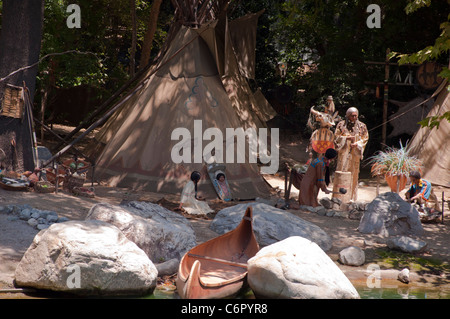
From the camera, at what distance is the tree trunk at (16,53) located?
11.3 m

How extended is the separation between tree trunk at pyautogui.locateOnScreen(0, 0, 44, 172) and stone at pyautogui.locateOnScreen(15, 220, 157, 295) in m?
4.79

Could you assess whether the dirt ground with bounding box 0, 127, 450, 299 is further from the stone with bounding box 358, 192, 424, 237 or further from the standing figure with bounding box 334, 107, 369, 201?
the standing figure with bounding box 334, 107, 369, 201

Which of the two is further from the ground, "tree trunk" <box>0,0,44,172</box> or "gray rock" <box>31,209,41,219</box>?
"tree trunk" <box>0,0,44,172</box>

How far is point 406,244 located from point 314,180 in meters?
2.77

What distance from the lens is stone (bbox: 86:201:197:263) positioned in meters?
8.20

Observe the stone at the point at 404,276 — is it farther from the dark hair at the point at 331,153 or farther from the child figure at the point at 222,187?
the child figure at the point at 222,187

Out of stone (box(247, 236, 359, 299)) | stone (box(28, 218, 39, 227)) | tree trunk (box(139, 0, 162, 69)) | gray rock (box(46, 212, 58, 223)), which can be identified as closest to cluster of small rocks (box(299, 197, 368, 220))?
stone (box(247, 236, 359, 299))

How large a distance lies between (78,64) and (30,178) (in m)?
6.26

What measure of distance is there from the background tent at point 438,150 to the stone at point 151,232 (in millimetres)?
7984

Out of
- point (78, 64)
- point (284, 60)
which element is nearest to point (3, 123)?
point (78, 64)

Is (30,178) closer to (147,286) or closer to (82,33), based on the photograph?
(147,286)

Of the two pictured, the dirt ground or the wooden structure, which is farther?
the wooden structure

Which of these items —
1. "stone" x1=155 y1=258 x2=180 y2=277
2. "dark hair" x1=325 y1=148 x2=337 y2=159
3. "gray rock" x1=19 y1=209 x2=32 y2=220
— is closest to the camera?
"stone" x1=155 y1=258 x2=180 y2=277

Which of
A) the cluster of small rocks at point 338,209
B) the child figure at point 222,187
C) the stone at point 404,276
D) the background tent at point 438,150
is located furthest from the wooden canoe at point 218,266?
the background tent at point 438,150
